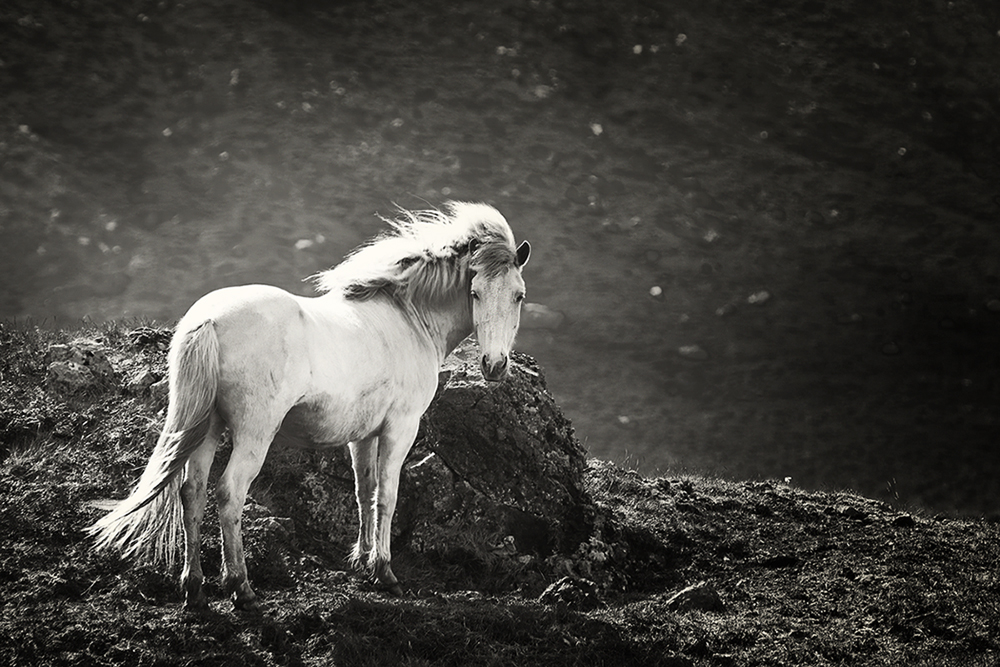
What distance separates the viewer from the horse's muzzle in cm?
638

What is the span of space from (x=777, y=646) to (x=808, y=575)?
1461 millimetres

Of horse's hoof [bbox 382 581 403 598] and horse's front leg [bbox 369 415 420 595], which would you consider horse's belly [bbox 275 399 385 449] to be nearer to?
horse's front leg [bbox 369 415 420 595]

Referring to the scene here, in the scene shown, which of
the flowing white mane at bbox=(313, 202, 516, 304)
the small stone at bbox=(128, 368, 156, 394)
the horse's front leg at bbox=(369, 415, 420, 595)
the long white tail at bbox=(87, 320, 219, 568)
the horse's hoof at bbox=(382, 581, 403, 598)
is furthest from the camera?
the small stone at bbox=(128, 368, 156, 394)

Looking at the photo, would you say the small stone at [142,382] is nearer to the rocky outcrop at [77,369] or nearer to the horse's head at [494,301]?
the rocky outcrop at [77,369]

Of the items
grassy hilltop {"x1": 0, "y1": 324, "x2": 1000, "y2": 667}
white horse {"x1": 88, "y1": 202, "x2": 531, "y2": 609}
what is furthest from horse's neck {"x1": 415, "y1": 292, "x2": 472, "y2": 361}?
grassy hilltop {"x1": 0, "y1": 324, "x2": 1000, "y2": 667}

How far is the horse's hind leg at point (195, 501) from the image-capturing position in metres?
5.32

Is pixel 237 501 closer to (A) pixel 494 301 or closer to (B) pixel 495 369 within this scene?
(B) pixel 495 369

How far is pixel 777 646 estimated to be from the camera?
5832 millimetres

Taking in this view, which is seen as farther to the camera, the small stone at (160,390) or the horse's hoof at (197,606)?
the small stone at (160,390)

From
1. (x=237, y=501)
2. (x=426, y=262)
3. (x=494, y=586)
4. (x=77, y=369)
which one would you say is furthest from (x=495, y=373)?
(x=77, y=369)

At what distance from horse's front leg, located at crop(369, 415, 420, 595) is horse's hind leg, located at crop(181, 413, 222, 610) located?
1.17 m

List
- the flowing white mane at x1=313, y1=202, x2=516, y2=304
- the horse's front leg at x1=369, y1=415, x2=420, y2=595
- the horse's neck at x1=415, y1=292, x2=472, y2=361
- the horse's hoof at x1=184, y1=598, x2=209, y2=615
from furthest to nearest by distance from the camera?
the horse's neck at x1=415, y1=292, x2=472, y2=361, the flowing white mane at x1=313, y1=202, x2=516, y2=304, the horse's front leg at x1=369, y1=415, x2=420, y2=595, the horse's hoof at x1=184, y1=598, x2=209, y2=615

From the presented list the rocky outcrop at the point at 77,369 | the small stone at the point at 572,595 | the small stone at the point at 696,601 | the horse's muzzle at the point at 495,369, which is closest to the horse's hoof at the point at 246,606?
the small stone at the point at 572,595

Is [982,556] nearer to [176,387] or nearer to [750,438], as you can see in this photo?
[176,387]
